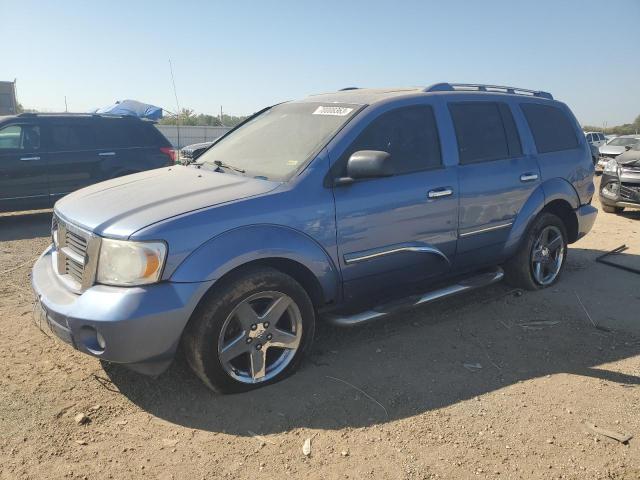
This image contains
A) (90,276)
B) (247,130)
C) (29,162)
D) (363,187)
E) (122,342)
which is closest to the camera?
(122,342)

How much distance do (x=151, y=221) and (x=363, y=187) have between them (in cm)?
147

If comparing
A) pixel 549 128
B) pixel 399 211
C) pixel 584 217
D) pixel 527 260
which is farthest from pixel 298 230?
pixel 584 217

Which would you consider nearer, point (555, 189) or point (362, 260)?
point (362, 260)

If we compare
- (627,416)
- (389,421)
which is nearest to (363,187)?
(389,421)

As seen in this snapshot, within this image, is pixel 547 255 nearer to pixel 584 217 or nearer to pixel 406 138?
pixel 584 217

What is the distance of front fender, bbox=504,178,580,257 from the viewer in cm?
485

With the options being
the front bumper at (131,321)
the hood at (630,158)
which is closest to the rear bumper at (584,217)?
the front bumper at (131,321)

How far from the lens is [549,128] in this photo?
17.4ft

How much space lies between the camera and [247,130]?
15.0ft

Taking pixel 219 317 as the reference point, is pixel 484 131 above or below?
above

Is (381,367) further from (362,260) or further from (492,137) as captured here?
(492,137)

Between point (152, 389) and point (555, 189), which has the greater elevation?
point (555, 189)

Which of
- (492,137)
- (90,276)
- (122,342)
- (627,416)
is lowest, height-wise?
(627,416)

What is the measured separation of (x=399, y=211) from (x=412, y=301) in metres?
0.71
